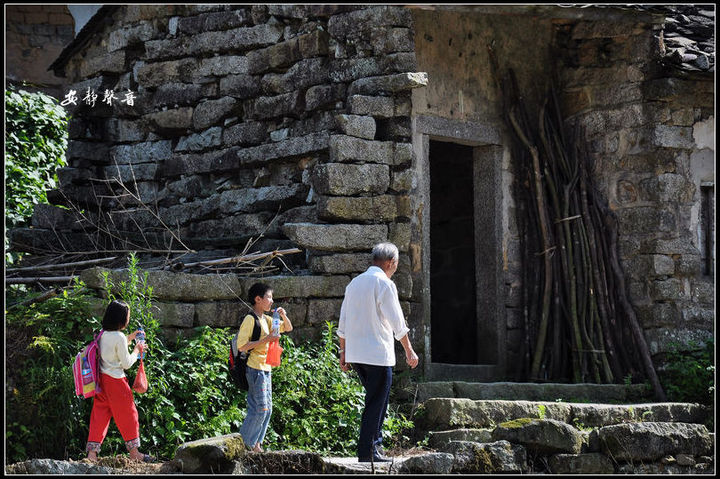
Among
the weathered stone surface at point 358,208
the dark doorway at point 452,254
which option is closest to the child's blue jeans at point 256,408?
Answer: the weathered stone surface at point 358,208

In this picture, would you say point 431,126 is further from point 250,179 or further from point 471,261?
point 471,261

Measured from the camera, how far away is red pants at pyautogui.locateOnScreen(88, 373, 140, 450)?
631cm

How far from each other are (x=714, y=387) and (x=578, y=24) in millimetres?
3750

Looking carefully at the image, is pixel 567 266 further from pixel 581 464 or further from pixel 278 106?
pixel 278 106

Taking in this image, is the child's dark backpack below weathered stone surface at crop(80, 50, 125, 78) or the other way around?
below

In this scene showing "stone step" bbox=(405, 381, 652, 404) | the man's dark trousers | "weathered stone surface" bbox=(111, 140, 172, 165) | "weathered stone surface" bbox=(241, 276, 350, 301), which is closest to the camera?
the man's dark trousers

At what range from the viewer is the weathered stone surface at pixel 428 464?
20.2 ft

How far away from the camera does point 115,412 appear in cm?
631

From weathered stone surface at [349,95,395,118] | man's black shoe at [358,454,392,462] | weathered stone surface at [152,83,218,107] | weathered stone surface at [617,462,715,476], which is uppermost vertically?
weathered stone surface at [152,83,218,107]

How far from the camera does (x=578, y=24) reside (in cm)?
980

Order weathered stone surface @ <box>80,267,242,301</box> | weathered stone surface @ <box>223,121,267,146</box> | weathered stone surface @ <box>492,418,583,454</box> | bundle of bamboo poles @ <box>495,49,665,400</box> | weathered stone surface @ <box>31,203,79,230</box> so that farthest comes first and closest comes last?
weathered stone surface @ <box>31,203,79,230</box>
weathered stone surface @ <box>223,121,267,146</box>
bundle of bamboo poles @ <box>495,49,665,400</box>
weathered stone surface @ <box>80,267,242,301</box>
weathered stone surface @ <box>492,418,583,454</box>

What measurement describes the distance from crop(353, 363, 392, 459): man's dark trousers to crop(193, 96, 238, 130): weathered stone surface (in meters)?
4.15

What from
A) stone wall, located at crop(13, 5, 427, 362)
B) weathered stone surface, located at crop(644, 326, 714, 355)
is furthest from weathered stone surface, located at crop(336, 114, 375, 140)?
weathered stone surface, located at crop(644, 326, 714, 355)

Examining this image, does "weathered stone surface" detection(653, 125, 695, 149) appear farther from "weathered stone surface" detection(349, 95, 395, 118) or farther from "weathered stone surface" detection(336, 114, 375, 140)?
"weathered stone surface" detection(336, 114, 375, 140)
